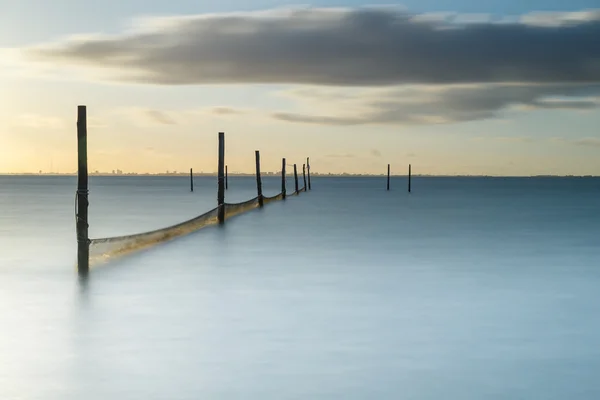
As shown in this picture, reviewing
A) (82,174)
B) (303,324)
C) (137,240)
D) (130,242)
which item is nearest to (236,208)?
(137,240)

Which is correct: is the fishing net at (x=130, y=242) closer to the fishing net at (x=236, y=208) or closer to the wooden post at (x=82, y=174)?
the wooden post at (x=82, y=174)

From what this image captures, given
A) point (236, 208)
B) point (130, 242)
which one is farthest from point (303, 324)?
point (236, 208)

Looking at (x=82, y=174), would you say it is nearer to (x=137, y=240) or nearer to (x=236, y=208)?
(x=137, y=240)

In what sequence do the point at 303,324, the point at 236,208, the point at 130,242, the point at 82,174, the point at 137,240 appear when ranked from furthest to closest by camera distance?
1. the point at 236,208
2. the point at 137,240
3. the point at 130,242
4. the point at 82,174
5. the point at 303,324

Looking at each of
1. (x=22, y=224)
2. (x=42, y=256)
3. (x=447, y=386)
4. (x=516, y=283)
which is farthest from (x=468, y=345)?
(x=22, y=224)

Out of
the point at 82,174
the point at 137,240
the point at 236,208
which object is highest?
the point at 82,174

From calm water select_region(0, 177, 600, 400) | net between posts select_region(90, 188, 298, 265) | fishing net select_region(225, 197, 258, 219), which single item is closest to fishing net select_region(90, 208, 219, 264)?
net between posts select_region(90, 188, 298, 265)

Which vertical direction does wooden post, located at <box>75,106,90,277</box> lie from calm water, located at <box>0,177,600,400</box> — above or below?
above

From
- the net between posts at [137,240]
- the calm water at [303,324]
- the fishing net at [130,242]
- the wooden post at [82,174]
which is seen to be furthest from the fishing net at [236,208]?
the wooden post at [82,174]

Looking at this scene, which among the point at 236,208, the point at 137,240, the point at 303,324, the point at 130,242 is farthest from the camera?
the point at 236,208

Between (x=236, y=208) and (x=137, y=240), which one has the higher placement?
(x=137, y=240)

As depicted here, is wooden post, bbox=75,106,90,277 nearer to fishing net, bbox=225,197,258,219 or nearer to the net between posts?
the net between posts

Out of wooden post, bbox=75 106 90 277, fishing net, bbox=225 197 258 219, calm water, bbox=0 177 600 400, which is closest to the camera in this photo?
calm water, bbox=0 177 600 400

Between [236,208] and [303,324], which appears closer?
[303,324]
